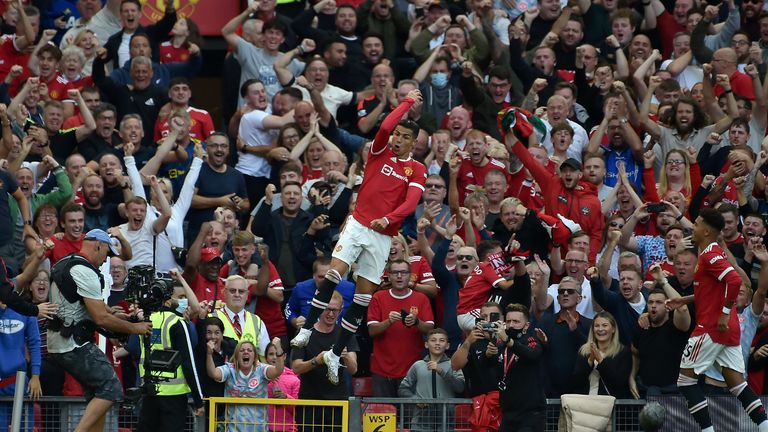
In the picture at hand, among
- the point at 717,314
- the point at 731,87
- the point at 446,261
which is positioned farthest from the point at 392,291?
the point at 731,87

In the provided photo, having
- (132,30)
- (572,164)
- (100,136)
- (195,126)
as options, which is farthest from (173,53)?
(572,164)

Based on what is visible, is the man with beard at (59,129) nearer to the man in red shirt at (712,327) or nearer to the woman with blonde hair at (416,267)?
the woman with blonde hair at (416,267)

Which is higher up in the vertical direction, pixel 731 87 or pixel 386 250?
pixel 731 87

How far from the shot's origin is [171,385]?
14.2 meters

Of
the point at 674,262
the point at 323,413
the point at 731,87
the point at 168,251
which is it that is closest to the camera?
the point at 323,413

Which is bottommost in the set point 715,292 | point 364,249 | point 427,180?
point 715,292

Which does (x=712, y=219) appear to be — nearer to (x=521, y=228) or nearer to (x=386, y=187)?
(x=521, y=228)

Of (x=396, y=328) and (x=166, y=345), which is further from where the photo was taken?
(x=396, y=328)

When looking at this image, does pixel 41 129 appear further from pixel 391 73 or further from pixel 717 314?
pixel 717 314

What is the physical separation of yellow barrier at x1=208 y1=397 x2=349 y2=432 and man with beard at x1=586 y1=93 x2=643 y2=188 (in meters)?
6.31

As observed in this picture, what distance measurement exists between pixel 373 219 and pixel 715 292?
10.7ft

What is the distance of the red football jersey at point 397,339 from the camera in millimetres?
16281

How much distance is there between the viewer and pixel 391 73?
20.5 m

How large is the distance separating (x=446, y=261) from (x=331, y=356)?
2794 millimetres
